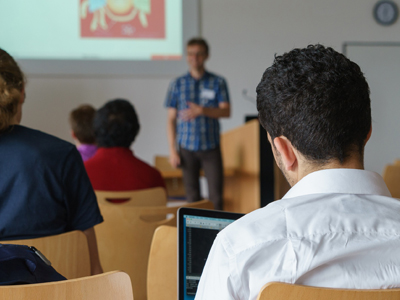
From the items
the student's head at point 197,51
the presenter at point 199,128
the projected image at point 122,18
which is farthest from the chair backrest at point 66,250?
the projected image at point 122,18

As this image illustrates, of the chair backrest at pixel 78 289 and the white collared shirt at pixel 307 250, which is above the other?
the white collared shirt at pixel 307 250

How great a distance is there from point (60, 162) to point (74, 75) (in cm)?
388

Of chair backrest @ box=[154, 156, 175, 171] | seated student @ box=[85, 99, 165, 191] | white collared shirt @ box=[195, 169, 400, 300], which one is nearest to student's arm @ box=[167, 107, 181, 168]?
chair backrest @ box=[154, 156, 175, 171]

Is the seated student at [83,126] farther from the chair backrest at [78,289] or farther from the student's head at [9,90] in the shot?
the chair backrest at [78,289]

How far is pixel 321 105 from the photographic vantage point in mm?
713

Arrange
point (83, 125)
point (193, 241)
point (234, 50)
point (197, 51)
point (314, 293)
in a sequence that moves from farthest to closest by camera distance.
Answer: point (234, 50), point (197, 51), point (83, 125), point (193, 241), point (314, 293)

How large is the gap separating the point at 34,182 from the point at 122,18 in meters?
3.92

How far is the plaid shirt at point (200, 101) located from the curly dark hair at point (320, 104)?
2.83 m

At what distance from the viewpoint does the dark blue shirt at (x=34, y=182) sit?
1223mm

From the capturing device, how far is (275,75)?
764mm

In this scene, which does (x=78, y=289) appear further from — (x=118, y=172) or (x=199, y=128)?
(x=199, y=128)

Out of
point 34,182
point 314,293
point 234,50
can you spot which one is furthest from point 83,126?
point 234,50

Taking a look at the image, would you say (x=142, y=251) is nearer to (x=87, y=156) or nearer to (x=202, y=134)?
(x=87, y=156)

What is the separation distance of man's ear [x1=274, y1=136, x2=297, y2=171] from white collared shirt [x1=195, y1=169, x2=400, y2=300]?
12 centimetres
